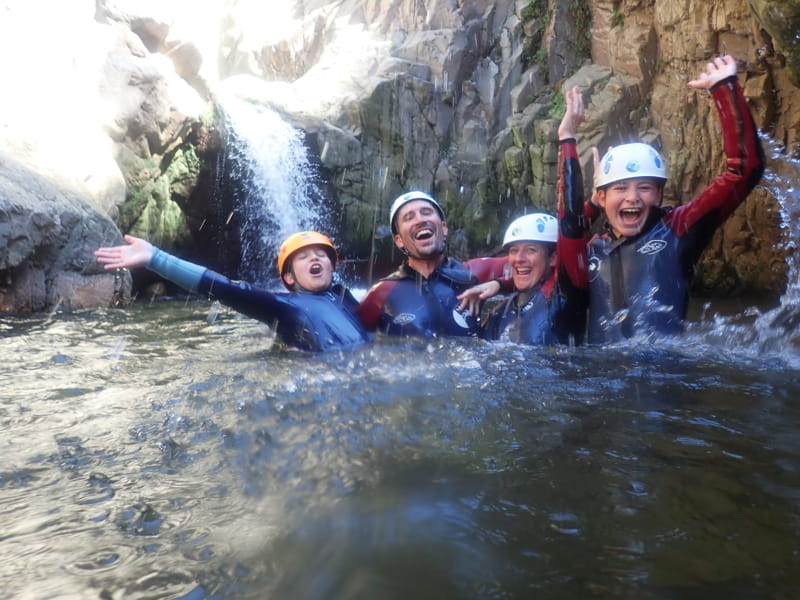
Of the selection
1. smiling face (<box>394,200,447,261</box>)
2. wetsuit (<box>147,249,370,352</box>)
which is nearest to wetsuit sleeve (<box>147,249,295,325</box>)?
wetsuit (<box>147,249,370,352</box>)

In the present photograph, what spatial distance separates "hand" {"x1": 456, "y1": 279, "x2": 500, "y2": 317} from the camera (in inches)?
163

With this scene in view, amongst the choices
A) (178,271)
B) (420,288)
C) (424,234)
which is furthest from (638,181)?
(178,271)

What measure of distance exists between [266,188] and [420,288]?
959 centimetres

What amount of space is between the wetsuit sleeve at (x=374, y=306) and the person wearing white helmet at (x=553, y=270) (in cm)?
62

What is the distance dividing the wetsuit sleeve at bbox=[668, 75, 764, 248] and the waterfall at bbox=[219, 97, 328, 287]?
10575 millimetres

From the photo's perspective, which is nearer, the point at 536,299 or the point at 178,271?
the point at 178,271

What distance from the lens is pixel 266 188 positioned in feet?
43.6

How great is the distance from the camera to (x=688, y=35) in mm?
9328

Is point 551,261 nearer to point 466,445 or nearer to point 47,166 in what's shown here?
point 466,445

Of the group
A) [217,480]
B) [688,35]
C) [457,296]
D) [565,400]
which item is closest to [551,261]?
[457,296]

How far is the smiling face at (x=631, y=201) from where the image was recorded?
3.66 meters

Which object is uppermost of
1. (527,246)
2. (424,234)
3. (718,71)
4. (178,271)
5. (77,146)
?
(77,146)

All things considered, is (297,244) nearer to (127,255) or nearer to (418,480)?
(127,255)

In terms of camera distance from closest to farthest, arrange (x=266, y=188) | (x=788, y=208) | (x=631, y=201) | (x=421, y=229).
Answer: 1. (x=631, y=201)
2. (x=421, y=229)
3. (x=788, y=208)
4. (x=266, y=188)
